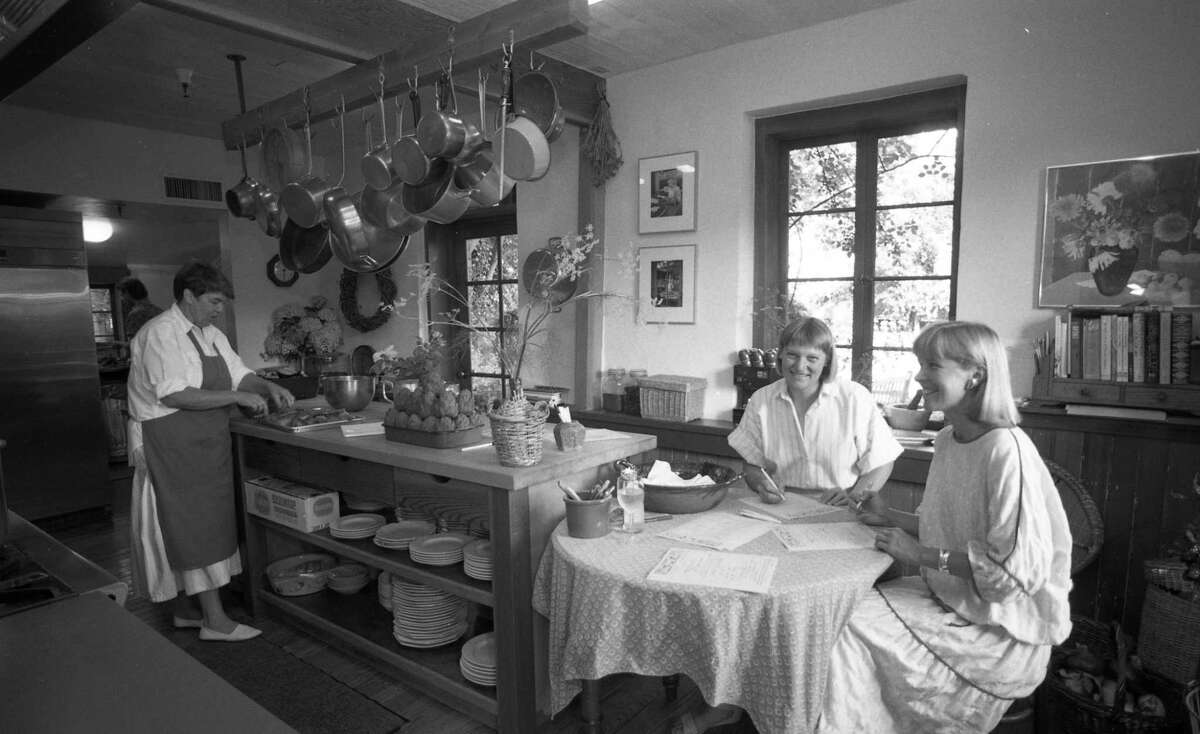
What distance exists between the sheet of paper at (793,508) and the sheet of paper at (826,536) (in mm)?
98

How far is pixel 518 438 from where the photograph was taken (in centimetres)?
228

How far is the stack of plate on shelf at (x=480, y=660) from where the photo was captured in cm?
250

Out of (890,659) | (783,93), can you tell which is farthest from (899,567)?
(783,93)

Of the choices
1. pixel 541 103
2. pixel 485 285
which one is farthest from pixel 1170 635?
pixel 485 285

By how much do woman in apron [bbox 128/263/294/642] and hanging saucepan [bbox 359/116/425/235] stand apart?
26.9 inches

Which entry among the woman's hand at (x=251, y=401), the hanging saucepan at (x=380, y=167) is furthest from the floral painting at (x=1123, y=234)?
the woman's hand at (x=251, y=401)

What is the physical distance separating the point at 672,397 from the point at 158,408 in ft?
8.31

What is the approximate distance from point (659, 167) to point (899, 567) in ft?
9.11

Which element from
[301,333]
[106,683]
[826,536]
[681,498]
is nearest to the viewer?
[106,683]

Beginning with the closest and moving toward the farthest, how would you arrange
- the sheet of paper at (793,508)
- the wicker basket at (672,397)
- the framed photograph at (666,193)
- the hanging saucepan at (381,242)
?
the sheet of paper at (793,508) → the hanging saucepan at (381,242) → the wicker basket at (672,397) → the framed photograph at (666,193)

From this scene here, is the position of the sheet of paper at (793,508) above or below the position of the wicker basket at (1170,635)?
above

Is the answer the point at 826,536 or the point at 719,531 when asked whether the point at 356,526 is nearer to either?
the point at 719,531

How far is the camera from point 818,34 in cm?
354

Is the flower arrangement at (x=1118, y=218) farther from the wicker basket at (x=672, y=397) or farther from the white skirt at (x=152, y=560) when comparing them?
the white skirt at (x=152, y=560)
